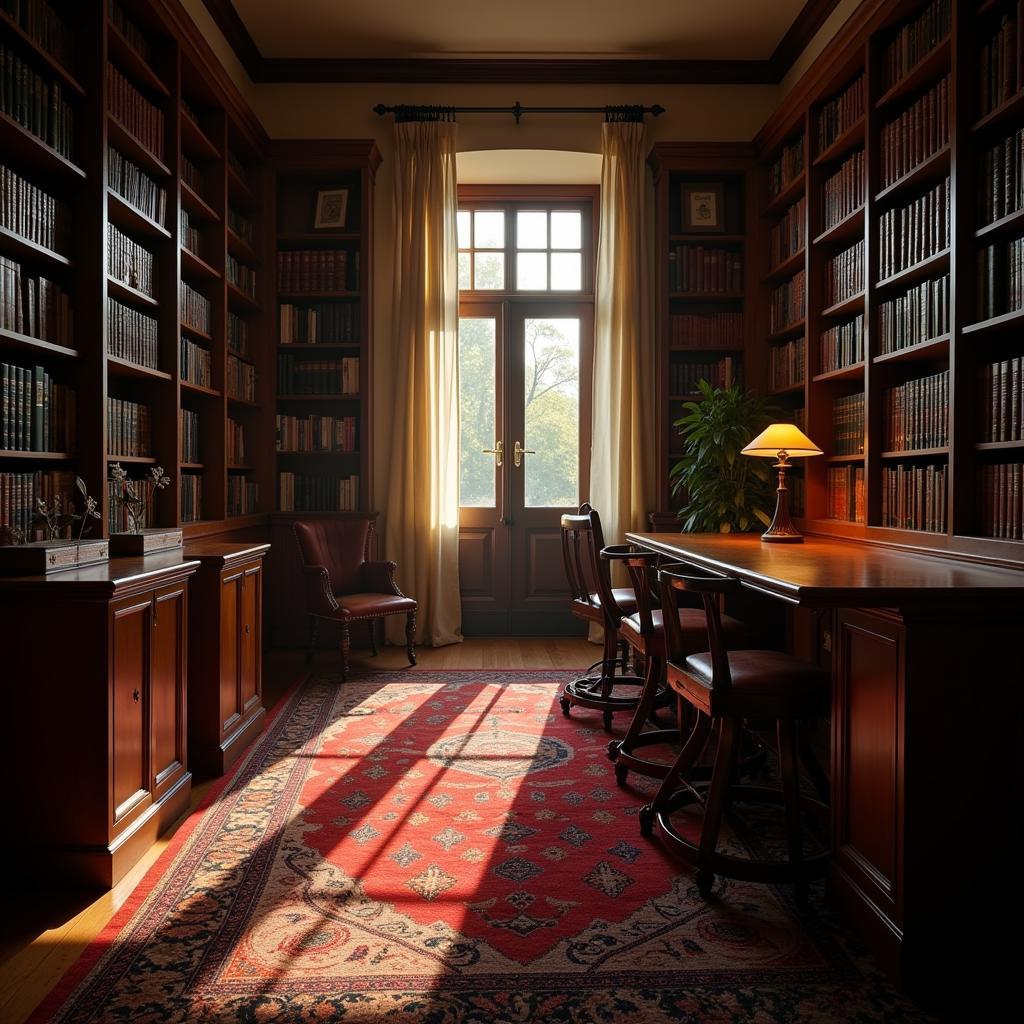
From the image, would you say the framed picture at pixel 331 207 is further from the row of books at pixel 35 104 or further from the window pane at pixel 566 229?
the row of books at pixel 35 104

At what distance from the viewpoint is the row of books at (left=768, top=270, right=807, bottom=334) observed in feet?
17.1

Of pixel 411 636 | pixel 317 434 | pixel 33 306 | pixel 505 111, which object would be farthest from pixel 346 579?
pixel 505 111

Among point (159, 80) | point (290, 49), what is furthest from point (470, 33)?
point (159, 80)

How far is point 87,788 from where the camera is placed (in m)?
2.46

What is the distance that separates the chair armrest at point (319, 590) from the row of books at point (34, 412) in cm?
195

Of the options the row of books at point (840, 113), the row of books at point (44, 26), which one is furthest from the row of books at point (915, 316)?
the row of books at point (44, 26)

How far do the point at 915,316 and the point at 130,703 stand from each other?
134 inches

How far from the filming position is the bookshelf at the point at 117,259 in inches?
125

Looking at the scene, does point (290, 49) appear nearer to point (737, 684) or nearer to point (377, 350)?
point (377, 350)

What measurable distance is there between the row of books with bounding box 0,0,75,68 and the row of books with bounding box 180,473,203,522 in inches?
82.3

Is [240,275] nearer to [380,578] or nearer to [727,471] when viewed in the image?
[380,578]

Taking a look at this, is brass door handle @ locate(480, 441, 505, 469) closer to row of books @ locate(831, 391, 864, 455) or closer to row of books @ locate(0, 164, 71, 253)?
row of books @ locate(831, 391, 864, 455)

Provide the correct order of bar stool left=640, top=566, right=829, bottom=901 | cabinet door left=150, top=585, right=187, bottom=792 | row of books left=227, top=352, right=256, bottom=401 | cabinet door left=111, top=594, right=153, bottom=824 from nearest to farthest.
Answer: bar stool left=640, top=566, right=829, bottom=901, cabinet door left=111, top=594, right=153, bottom=824, cabinet door left=150, top=585, right=187, bottom=792, row of books left=227, top=352, right=256, bottom=401

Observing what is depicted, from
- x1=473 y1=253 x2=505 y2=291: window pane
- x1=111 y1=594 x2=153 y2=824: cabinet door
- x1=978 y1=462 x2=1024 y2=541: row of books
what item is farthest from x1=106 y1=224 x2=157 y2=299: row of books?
x1=978 y1=462 x2=1024 y2=541: row of books
